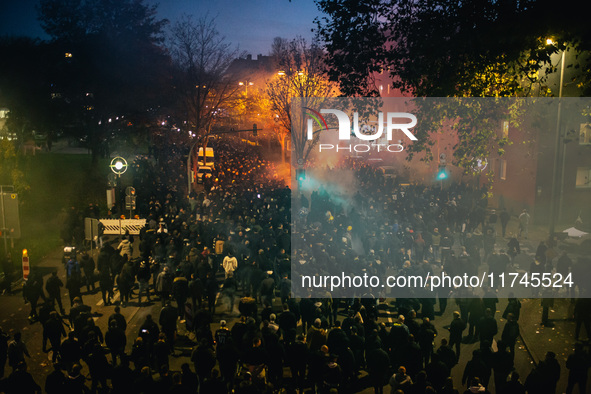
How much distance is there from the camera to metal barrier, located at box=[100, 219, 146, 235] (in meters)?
20.8

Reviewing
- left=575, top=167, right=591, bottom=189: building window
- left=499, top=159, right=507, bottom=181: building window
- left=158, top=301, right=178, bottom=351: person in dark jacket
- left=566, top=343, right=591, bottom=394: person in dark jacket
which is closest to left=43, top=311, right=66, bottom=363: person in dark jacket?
left=158, top=301, right=178, bottom=351: person in dark jacket

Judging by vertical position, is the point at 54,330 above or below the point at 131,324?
above

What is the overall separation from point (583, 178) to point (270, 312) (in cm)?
2308

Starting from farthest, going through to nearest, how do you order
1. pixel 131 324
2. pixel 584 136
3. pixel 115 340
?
pixel 584 136, pixel 131 324, pixel 115 340

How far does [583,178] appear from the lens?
27.0 m

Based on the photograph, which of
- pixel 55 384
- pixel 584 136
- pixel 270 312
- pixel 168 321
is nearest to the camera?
pixel 55 384

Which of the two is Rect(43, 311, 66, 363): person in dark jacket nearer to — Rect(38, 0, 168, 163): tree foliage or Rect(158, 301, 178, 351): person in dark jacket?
Rect(158, 301, 178, 351): person in dark jacket

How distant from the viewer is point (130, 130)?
38.4m

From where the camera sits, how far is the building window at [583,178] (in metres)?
26.8

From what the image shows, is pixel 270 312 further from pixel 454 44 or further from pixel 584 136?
pixel 584 136

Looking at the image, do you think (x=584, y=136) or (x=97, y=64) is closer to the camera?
(x=584, y=136)

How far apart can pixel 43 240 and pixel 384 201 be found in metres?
17.0

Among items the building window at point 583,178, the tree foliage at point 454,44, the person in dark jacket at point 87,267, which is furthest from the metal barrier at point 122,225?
the building window at point 583,178

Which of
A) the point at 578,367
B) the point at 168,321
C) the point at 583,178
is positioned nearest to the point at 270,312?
the point at 168,321
